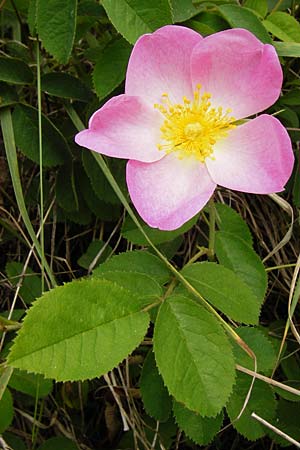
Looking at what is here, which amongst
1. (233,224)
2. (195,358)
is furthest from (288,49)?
(195,358)

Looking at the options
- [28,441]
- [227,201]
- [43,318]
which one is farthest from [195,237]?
[43,318]

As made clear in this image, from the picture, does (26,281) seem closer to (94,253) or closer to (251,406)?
(94,253)

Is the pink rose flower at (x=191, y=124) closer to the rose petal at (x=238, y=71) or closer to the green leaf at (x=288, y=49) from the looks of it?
the rose petal at (x=238, y=71)

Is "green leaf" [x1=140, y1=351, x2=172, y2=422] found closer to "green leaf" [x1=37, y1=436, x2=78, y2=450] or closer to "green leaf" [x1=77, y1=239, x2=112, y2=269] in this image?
"green leaf" [x1=37, y1=436, x2=78, y2=450]

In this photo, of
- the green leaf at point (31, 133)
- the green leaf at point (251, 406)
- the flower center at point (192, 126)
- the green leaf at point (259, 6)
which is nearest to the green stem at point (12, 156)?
the green leaf at point (31, 133)

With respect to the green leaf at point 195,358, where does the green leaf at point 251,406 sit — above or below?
below

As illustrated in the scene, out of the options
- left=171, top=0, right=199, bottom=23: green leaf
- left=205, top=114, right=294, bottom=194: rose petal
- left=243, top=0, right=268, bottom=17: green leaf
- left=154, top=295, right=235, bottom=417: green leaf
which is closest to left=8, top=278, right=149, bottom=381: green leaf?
left=154, top=295, right=235, bottom=417: green leaf

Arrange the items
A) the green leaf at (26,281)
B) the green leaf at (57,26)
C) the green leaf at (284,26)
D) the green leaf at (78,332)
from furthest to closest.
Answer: the green leaf at (26,281) → the green leaf at (284,26) → the green leaf at (57,26) → the green leaf at (78,332)
